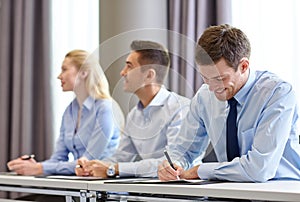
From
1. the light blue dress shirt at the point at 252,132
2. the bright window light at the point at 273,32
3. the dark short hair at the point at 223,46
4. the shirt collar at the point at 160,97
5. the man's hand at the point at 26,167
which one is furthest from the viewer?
the bright window light at the point at 273,32

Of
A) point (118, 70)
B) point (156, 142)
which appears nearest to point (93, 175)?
point (156, 142)

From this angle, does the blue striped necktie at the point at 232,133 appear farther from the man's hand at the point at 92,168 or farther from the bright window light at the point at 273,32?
the bright window light at the point at 273,32

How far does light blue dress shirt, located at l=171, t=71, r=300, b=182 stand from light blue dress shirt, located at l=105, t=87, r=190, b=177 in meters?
0.10

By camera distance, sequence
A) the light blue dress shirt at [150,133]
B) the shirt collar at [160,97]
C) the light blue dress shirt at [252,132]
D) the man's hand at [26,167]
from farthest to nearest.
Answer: the man's hand at [26,167] → the shirt collar at [160,97] → the light blue dress shirt at [150,133] → the light blue dress shirt at [252,132]

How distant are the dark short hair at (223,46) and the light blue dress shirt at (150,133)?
0.33 meters

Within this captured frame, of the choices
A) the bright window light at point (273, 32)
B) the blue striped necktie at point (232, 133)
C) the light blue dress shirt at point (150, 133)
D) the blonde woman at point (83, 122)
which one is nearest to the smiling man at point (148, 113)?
the light blue dress shirt at point (150, 133)

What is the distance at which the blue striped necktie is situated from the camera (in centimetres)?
189

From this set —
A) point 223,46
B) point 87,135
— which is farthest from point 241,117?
point 87,135

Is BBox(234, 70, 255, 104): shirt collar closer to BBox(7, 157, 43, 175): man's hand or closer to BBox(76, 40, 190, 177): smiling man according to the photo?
BBox(76, 40, 190, 177): smiling man

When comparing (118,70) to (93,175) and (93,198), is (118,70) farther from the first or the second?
(93,198)

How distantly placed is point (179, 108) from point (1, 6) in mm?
1978

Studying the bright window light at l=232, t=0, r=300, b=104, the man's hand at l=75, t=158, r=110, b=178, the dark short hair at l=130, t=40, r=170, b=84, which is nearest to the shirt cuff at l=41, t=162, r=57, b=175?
the man's hand at l=75, t=158, r=110, b=178

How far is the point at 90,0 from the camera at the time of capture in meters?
3.44

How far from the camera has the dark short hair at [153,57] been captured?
2.18 metres
